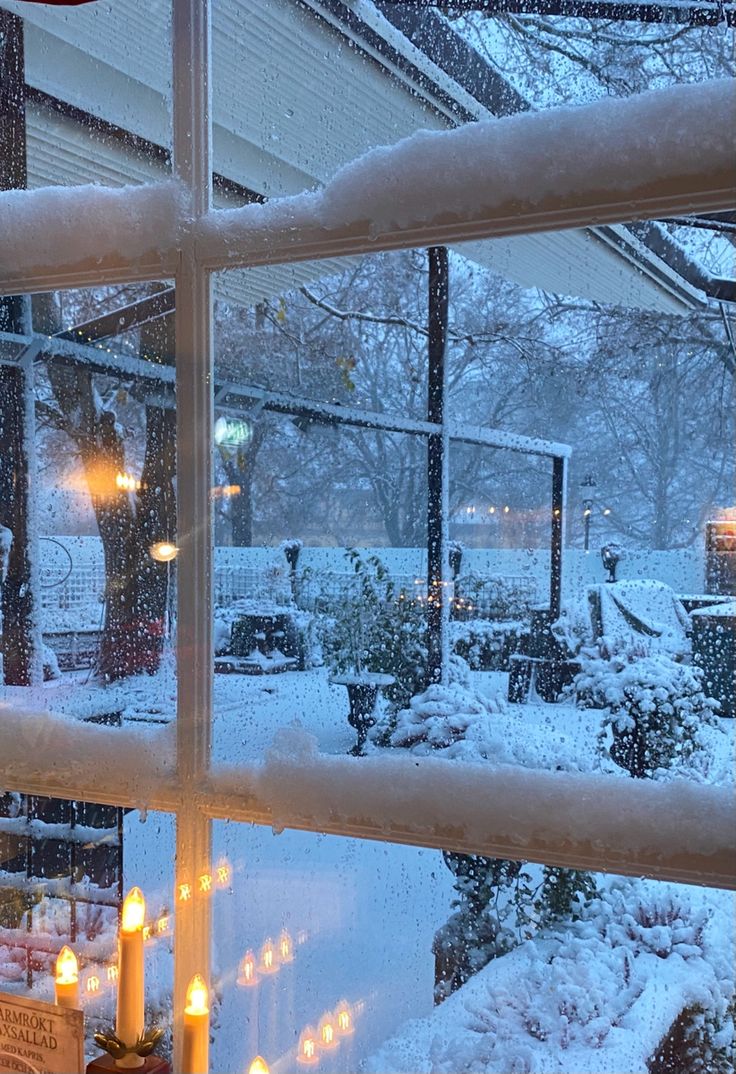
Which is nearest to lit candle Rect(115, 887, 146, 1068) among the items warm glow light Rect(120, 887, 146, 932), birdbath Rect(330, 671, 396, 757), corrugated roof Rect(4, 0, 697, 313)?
warm glow light Rect(120, 887, 146, 932)

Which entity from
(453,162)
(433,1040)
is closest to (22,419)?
(453,162)

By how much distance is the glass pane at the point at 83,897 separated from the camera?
113 centimetres

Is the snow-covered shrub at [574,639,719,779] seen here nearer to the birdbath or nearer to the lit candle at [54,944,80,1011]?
the birdbath

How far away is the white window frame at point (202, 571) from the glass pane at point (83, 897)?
0.10 m

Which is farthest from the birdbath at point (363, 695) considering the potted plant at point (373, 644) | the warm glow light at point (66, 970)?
the warm glow light at point (66, 970)

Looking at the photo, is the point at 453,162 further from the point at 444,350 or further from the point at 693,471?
the point at 693,471

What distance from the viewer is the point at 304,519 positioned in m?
1.10

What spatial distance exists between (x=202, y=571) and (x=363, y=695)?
246 mm

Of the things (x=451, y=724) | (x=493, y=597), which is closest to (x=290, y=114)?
(x=493, y=597)

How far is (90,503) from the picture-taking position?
126 centimetres

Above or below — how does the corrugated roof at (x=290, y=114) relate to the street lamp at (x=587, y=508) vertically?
above

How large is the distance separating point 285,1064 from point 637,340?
97cm

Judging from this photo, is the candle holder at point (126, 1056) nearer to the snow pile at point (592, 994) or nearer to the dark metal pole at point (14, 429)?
the snow pile at point (592, 994)

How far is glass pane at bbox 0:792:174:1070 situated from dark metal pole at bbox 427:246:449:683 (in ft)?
1.38
